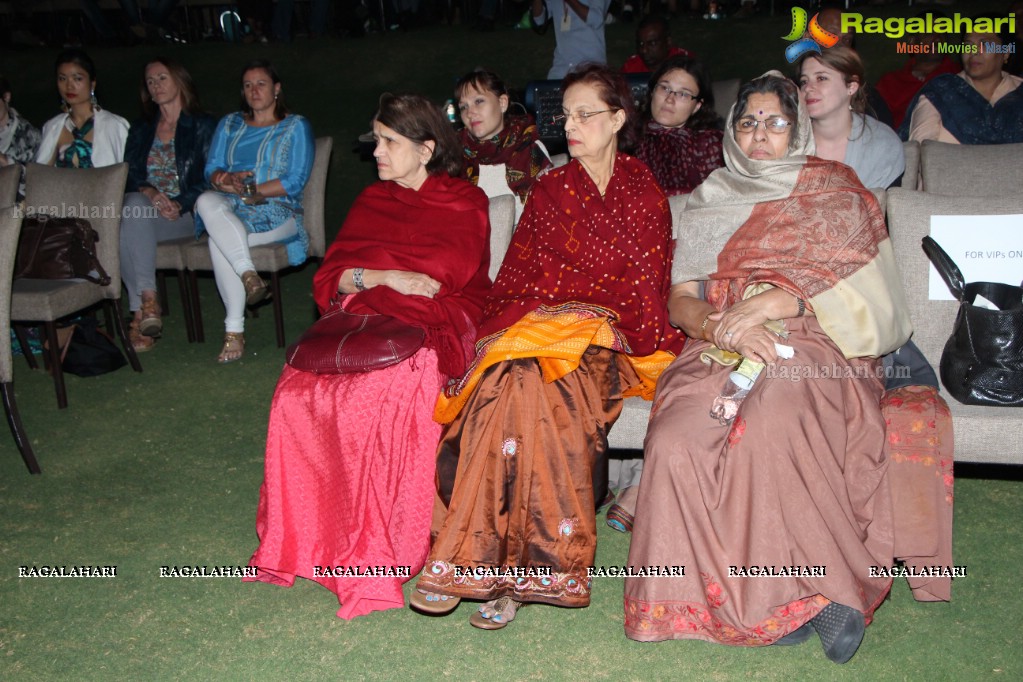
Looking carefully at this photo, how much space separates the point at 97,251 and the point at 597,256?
249 centimetres

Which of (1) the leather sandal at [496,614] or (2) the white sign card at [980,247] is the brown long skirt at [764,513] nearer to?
(1) the leather sandal at [496,614]

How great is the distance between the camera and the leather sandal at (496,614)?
235 centimetres

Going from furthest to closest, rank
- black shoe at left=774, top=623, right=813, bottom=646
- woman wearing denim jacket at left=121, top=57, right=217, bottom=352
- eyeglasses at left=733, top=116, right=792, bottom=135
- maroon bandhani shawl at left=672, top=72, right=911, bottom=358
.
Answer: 1. woman wearing denim jacket at left=121, top=57, right=217, bottom=352
2. eyeglasses at left=733, top=116, right=792, bottom=135
3. maroon bandhani shawl at left=672, top=72, right=911, bottom=358
4. black shoe at left=774, top=623, right=813, bottom=646

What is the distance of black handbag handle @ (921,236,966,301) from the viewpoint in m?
2.55

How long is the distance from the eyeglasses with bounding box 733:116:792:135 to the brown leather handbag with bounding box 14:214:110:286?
280 centimetres

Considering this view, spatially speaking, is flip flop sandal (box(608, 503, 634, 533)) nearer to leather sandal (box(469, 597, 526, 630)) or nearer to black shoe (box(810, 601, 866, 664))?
leather sandal (box(469, 597, 526, 630))

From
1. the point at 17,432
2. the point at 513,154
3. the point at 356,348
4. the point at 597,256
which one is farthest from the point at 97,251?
the point at 597,256

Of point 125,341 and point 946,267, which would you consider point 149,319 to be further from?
point 946,267

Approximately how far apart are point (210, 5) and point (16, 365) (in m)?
6.20

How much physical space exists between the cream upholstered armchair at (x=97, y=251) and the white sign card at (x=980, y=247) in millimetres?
3289

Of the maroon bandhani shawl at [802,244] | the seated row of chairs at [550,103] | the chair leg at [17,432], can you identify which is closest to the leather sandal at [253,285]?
the chair leg at [17,432]

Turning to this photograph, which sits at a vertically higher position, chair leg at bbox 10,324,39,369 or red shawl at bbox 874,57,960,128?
red shawl at bbox 874,57,960,128

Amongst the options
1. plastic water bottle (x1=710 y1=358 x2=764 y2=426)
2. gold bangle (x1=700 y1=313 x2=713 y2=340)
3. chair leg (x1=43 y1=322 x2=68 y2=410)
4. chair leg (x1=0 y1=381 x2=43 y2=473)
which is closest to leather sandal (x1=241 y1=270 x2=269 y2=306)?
chair leg (x1=43 y1=322 x2=68 y2=410)

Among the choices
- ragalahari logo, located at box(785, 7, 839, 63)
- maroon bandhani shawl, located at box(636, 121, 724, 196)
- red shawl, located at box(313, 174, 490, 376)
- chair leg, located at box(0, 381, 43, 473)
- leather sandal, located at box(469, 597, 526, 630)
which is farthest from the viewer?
maroon bandhani shawl, located at box(636, 121, 724, 196)
